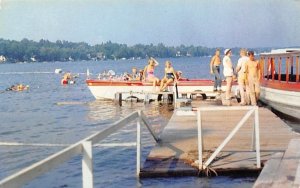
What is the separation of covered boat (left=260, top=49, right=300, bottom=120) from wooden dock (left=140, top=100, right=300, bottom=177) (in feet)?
10.6

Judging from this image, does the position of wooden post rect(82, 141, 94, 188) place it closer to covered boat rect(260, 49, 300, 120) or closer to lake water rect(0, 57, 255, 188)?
lake water rect(0, 57, 255, 188)

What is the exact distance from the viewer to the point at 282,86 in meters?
20.7

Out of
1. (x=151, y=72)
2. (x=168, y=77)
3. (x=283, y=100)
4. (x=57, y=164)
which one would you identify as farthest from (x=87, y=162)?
(x=151, y=72)

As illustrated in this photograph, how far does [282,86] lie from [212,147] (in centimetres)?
1004

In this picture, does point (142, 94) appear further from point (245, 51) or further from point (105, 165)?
point (105, 165)

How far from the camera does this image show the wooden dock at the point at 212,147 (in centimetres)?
963

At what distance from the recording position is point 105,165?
1274cm

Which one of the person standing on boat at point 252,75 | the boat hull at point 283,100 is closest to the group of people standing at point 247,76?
the person standing on boat at point 252,75

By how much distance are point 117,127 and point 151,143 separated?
7.86 m

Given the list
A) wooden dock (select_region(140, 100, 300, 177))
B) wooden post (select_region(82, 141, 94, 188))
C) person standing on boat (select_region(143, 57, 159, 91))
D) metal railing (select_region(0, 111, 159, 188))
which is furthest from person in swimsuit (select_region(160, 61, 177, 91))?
wooden post (select_region(82, 141, 94, 188))

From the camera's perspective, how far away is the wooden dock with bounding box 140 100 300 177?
9.63 metres

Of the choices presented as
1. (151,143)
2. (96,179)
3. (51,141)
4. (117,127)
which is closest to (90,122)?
(51,141)

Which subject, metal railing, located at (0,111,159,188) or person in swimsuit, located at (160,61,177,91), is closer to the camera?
metal railing, located at (0,111,159,188)

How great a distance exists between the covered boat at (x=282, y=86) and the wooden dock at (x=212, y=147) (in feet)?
10.6
